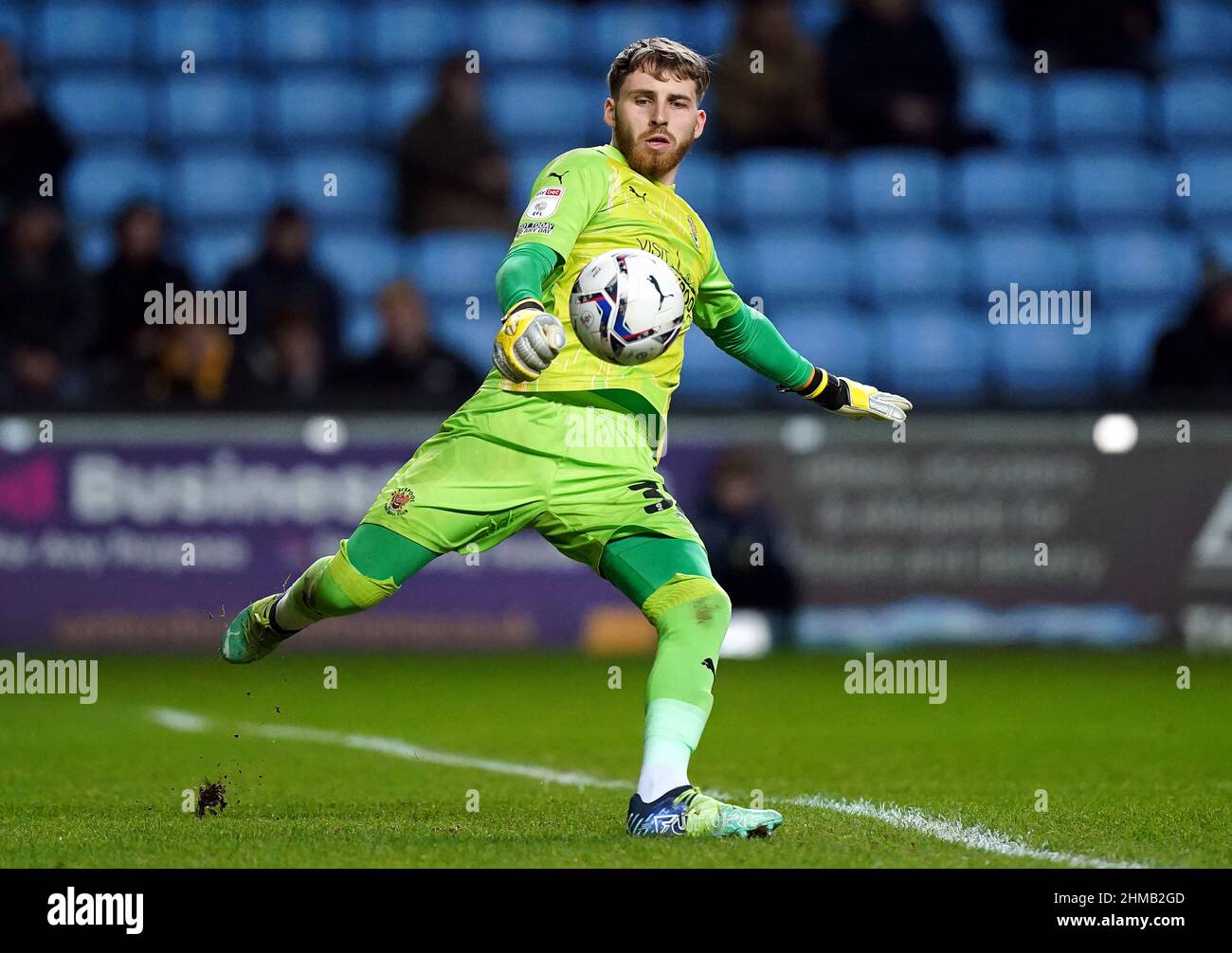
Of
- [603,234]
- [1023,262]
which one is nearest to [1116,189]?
[1023,262]

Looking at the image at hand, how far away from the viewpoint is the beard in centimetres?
544

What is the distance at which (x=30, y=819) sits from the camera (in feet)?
17.9

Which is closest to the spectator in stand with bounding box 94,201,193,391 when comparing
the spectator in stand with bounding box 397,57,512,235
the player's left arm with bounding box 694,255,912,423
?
the spectator in stand with bounding box 397,57,512,235

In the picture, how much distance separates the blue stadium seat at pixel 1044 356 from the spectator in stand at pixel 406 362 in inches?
140

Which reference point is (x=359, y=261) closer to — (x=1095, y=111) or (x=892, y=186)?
(x=892, y=186)

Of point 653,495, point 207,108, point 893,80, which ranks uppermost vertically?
point 893,80

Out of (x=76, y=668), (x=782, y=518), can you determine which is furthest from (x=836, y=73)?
(x=76, y=668)

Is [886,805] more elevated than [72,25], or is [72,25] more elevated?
[72,25]

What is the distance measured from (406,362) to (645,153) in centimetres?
708

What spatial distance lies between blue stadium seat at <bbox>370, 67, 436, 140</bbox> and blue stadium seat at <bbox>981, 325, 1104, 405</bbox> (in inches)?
178

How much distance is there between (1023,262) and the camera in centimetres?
1408

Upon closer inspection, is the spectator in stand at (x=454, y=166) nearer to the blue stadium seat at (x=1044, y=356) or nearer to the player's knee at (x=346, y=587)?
the blue stadium seat at (x=1044, y=356)
